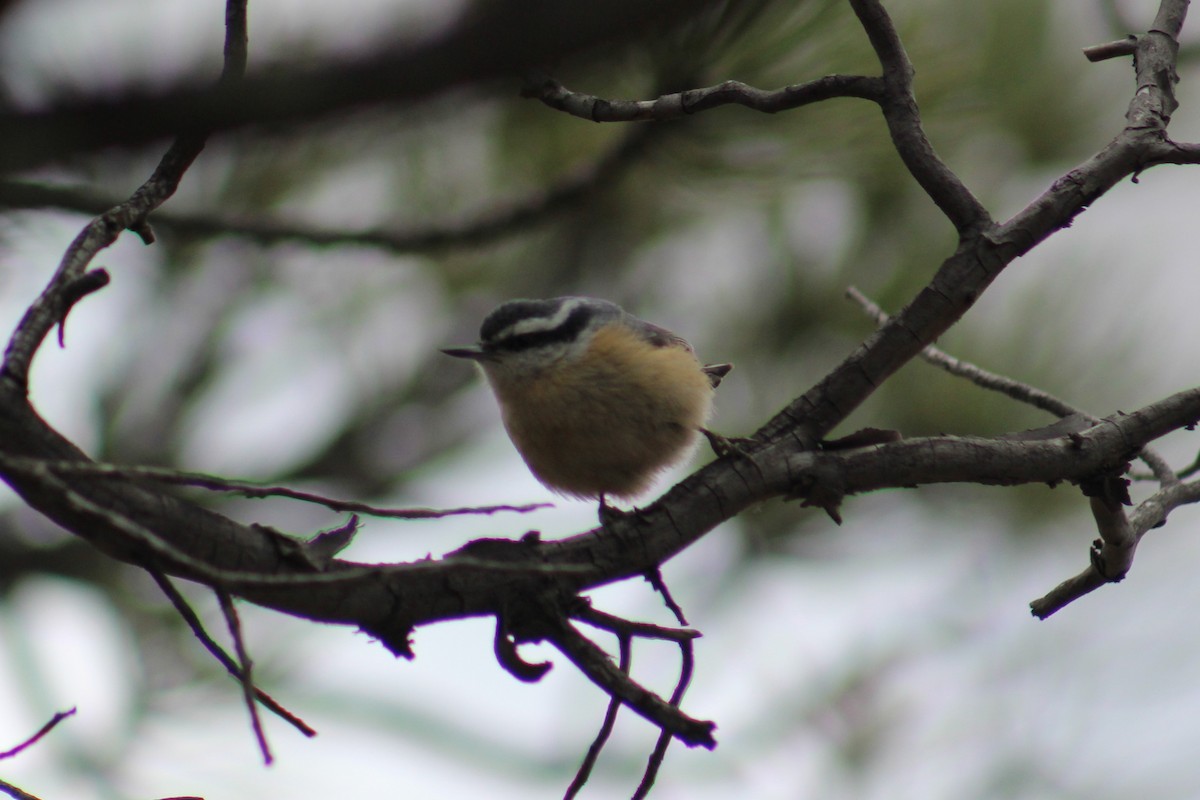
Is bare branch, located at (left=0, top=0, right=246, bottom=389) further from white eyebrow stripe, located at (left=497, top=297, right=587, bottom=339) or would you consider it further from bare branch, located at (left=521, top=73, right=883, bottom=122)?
white eyebrow stripe, located at (left=497, top=297, right=587, bottom=339)

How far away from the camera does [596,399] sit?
108 inches

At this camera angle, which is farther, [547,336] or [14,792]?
[547,336]

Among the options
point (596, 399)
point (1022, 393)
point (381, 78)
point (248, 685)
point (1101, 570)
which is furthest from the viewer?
point (596, 399)

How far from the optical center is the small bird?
8.92 ft

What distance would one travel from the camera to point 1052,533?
13.0 feet

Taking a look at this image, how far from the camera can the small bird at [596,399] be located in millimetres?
→ 2719

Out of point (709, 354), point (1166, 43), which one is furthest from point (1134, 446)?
point (709, 354)

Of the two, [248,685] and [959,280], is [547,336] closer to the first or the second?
[959,280]

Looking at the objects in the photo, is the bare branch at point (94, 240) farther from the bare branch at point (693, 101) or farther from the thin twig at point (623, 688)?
the thin twig at point (623, 688)

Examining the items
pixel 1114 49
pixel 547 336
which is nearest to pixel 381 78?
pixel 1114 49

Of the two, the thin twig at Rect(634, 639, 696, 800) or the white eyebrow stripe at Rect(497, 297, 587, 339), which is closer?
the thin twig at Rect(634, 639, 696, 800)

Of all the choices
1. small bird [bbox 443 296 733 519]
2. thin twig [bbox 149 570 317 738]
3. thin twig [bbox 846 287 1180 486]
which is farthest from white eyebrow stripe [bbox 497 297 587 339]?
thin twig [bbox 149 570 317 738]

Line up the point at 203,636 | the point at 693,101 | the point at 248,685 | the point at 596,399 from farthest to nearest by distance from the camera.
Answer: the point at 596,399
the point at 693,101
the point at 203,636
the point at 248,685

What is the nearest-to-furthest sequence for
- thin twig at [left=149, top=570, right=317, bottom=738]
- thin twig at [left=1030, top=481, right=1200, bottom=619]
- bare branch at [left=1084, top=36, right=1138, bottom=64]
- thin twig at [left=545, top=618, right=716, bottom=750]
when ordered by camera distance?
thin twig at [left=149, top=570, right=317, bottom=738] → thin twig at [left=545, top=618, right=716, bottom=750] → thin twig at [left=1030, top=481, right=1200, bottom=619] → bare branch at [left=1084, top=36, right=1138, bottom=64]
